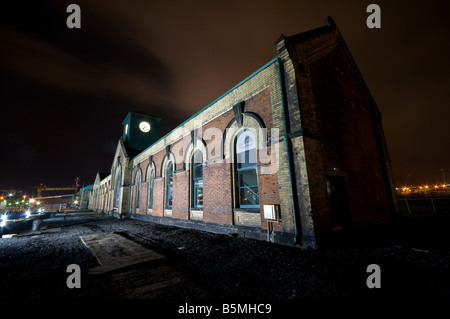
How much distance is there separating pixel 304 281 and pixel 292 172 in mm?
3144

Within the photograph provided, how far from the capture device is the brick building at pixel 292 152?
19.5 feet

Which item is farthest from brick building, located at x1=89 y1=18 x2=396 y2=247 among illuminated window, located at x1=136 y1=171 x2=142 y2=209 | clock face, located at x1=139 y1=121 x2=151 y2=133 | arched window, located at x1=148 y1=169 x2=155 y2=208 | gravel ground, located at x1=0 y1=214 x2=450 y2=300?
clock face, located at x1=139 y1=121 x2=151 y2=133

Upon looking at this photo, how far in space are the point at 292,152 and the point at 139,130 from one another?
22458mm

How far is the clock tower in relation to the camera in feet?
76.4

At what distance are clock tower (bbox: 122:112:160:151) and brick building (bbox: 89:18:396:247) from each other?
12834mm

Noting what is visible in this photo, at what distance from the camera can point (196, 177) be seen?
1091cm

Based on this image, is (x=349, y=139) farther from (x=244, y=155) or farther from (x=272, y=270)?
(x=272, y=270)

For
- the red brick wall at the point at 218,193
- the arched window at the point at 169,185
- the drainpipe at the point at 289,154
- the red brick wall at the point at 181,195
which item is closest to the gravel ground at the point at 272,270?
the drainpipe at the point at 289,154

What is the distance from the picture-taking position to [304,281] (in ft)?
11.2

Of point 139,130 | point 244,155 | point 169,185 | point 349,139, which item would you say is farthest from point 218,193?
point 139,130

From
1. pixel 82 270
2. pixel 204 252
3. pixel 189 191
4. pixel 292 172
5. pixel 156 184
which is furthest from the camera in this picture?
pixel 156 184

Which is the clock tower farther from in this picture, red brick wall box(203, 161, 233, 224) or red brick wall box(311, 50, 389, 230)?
red brick wall box(311, 50, 389, 230)
